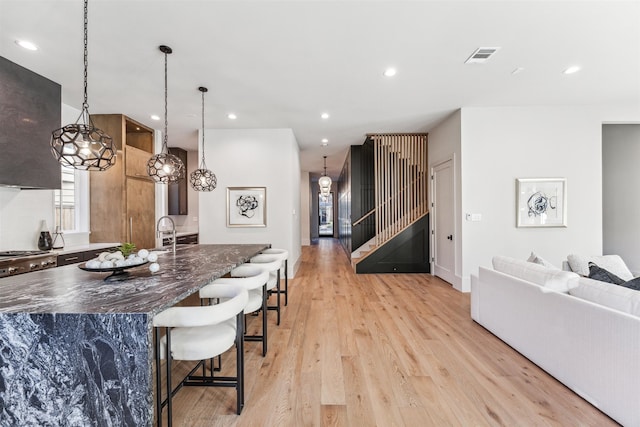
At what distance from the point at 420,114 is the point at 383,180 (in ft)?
5.97

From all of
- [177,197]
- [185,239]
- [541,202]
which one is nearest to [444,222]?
[541,202]

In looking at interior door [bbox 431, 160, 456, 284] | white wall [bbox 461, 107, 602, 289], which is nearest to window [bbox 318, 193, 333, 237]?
interior door [bbox 431, 160, 456, 284]

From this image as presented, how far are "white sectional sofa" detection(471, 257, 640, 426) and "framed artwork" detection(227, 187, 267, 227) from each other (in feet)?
13.0

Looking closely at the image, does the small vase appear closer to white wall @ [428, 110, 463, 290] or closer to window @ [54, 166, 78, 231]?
window @ [54, 166, 78, 231]

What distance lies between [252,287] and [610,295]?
2450 millimetres

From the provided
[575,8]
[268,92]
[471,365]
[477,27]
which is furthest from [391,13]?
[471,365]

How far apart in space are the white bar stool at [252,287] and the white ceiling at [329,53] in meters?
2.18

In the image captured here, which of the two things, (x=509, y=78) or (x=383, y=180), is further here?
(x=383, y=180)

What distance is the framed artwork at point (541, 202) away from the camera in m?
4.32

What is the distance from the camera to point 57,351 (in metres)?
1.24

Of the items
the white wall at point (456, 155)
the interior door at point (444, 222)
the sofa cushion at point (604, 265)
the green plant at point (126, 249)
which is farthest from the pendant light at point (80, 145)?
the sofa cushion at point (604, 265)

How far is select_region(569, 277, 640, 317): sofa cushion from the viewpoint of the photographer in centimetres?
167

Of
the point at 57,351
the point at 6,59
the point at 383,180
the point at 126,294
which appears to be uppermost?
the point at 6,59

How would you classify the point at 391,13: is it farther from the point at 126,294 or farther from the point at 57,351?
the point at 57,351
